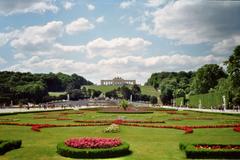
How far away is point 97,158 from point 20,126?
38.0 feet

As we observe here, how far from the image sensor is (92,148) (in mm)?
11844

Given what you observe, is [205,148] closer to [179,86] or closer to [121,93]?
[179,86]

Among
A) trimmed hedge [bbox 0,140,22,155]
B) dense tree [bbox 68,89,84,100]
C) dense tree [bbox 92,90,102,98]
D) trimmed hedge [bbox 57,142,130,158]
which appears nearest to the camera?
trimmed hedge [bbox 57,142,130,158]

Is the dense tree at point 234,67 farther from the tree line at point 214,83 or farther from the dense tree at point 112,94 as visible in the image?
the dense tree at point 112,94

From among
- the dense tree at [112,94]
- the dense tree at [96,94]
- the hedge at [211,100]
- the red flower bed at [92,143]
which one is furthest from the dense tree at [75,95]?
the red flower bed at [92,143]

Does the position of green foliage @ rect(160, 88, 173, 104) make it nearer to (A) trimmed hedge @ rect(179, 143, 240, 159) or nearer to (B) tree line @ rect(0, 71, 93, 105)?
(B) tree line @ rect(0, 71, 93, 105)

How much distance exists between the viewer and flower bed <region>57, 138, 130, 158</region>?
450 inches

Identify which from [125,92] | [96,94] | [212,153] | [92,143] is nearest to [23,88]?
[125,92]

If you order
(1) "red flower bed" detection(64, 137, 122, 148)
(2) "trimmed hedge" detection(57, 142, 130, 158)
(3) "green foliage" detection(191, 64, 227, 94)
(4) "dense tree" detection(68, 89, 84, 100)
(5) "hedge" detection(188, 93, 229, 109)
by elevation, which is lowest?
(2) "trimmed hedge" detection(57, 142, 130, 158)

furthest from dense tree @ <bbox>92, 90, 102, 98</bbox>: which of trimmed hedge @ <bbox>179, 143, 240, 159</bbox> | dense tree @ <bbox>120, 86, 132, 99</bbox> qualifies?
trimmed hedge @ <bbox>179, 143, 240, 159</bbox>

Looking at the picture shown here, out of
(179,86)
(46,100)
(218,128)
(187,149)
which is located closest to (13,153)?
(187,149)

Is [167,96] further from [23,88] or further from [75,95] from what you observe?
[23,88]

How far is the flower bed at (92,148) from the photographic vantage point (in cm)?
1144

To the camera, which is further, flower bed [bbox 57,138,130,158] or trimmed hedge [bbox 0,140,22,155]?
trimmed hedge [bbox 0,140,22,155]
